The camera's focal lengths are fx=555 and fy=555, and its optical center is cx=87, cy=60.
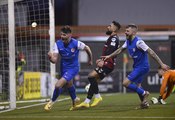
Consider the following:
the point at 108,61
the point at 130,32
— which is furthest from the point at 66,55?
the point at 130,32

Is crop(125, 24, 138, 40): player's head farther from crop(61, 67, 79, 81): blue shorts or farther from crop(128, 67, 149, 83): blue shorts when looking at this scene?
crop(61, 67, 79, 81): blue shorts

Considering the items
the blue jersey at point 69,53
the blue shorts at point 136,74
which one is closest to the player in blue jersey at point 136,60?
the blue shorts at point 136,74

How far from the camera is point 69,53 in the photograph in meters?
12.4

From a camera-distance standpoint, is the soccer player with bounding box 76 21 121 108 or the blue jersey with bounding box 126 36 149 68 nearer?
the blue jersey with bounding box 126 36 149 68

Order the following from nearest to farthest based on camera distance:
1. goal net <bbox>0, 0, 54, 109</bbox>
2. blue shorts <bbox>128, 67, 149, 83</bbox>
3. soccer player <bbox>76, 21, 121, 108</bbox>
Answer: blue shorts <bbox>128, 67, 149, 83</bbox> → soccer player <bbox>76, 21, 121, 108</bbox> → goal net <bbox>0, 0, 54, 109</bbox>

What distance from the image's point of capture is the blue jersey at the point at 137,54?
40.3 feet

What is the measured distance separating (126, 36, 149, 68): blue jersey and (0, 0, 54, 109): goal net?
4.36m

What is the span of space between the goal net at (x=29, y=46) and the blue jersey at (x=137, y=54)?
14.3 feet

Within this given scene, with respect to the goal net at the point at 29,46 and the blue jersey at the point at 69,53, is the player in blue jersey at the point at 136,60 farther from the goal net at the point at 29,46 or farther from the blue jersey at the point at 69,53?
the goal net at the point at 29,46

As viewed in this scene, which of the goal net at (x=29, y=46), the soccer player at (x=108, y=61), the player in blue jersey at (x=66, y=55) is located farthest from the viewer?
the goal net at (x=29, y=46)

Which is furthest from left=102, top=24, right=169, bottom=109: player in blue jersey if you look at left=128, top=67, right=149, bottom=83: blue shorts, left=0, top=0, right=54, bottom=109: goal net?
left=0, top=0, right=54, bottom=109: goal net

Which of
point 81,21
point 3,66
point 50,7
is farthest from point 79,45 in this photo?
point 81,21

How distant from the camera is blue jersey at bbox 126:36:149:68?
1228 cm

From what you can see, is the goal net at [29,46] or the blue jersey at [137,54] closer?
the blue jersey at [137,54]
